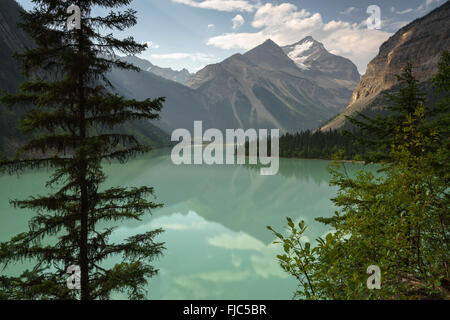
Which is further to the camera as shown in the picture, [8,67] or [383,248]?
[8,67]

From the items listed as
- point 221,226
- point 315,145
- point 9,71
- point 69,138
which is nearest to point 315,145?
point 315,145

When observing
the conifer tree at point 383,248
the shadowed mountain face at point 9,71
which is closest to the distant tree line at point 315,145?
the shadowed mountain face at point 9,71

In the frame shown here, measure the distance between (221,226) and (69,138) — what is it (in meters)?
27.5

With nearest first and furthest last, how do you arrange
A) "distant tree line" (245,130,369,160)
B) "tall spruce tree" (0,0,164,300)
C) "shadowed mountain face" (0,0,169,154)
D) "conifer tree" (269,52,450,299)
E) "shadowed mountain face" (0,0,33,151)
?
"conifer tree" (269,52,450,299) → "tall spruce tree" (0,0,164,300) → "shadowed mountain face" (0,0,169,154) → "shadowed mountain face" (0,0,33,151) → "distant tree line" (245,130,369,160)

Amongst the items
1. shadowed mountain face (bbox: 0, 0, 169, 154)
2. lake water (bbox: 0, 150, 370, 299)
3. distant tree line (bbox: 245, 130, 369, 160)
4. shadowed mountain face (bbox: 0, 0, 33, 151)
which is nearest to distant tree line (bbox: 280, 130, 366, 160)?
distant tree line (bbox: 245, 130, 369, 160)

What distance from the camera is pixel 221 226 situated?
3225 cm

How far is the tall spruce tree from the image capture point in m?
6.57

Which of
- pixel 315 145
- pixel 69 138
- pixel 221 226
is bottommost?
pixel 221 226

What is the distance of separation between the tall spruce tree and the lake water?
10.3m

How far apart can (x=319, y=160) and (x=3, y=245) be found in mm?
108286

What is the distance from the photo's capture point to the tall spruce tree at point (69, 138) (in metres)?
6.57

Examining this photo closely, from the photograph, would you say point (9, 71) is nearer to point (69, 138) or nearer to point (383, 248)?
point (69, 138)

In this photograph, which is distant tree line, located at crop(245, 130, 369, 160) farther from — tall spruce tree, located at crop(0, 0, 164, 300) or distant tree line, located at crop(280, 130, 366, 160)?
tall spruce tree, located at crop(0, 0, 164, 300)
